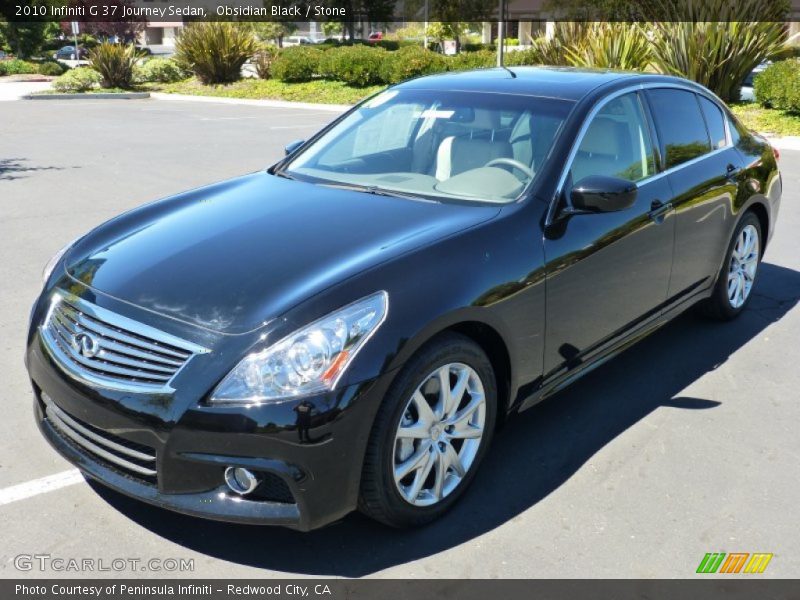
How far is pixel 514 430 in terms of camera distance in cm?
413

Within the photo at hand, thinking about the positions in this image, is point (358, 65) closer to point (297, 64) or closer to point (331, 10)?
point (297, 64)

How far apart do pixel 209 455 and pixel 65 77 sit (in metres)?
28.6

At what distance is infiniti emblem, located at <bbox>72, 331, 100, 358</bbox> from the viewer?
3039mm

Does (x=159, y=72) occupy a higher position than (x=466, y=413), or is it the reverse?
(x=159, y=72)

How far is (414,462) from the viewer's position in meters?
3.14

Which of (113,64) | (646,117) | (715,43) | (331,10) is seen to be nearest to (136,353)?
Answer: (646,117)

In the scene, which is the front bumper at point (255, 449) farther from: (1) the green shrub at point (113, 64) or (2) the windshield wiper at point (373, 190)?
(1) the green shrub at point (113, 64)

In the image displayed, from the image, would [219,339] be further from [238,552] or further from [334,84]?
[334,84]

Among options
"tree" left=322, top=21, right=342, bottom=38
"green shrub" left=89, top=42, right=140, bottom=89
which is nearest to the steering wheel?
"green shrub" left=89, top=42, right=140, bottom=89

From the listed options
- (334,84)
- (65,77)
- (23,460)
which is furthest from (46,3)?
(23,460)

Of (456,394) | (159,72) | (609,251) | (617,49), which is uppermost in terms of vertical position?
(617,49)

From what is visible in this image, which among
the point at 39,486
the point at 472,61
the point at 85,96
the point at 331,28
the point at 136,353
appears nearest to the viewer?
the point at 136,353

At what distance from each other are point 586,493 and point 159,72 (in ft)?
97.9

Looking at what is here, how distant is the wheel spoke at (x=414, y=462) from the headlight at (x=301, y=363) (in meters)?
0.50
